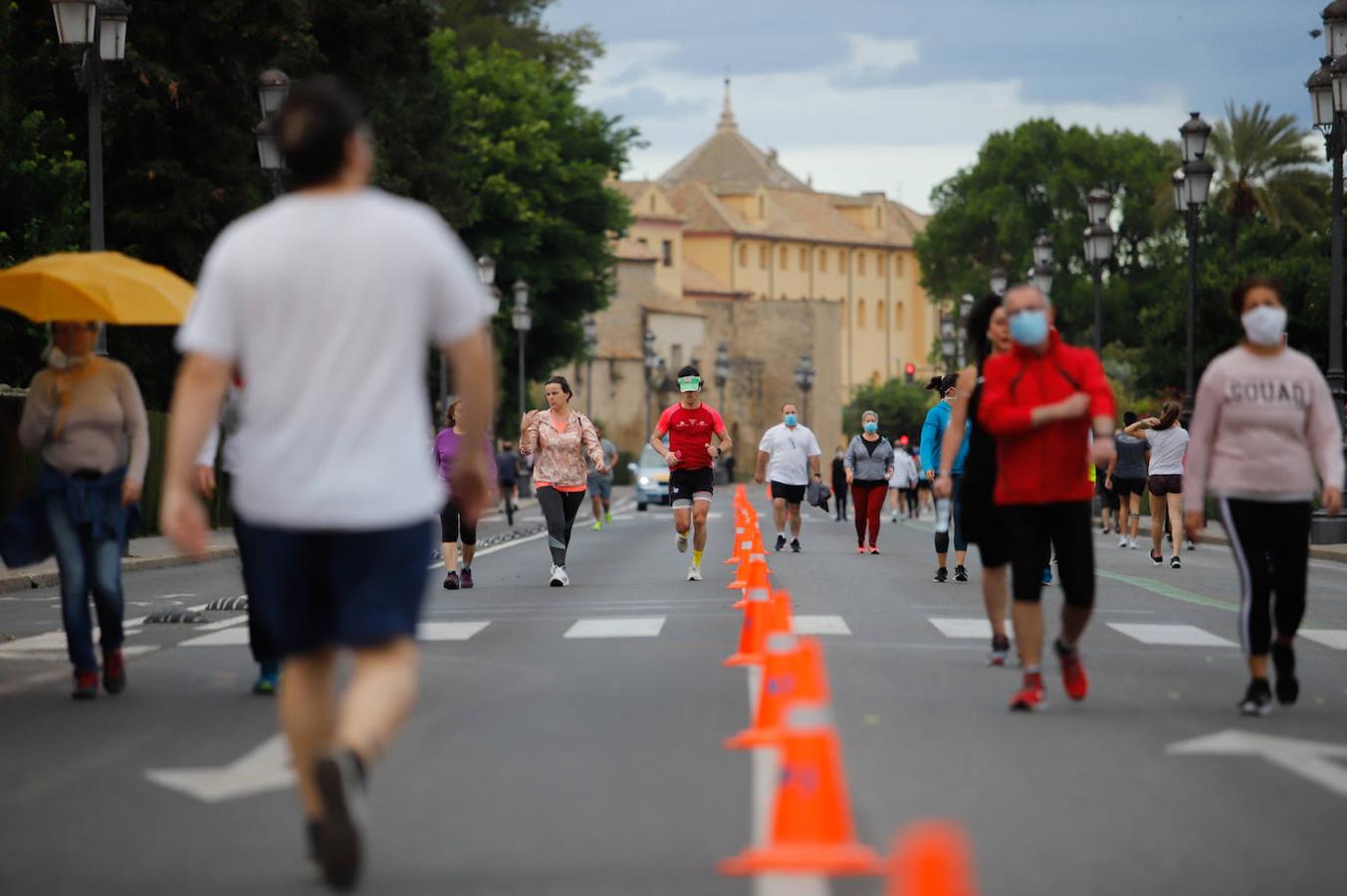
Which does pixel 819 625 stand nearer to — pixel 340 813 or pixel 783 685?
pixel 783 685

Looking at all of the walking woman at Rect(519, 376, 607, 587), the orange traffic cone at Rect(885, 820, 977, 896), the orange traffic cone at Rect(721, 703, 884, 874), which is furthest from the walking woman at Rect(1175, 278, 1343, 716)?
the walking woman at Rect(519, 376, 607, 587)

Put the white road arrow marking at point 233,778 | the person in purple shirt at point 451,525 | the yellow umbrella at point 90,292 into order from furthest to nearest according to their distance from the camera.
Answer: the person in purple shirt at point 451,525 < the yellow umbrella at point 90,292 < the white road arrow marking at point 233,778

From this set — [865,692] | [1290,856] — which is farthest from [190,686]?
[1290,856]

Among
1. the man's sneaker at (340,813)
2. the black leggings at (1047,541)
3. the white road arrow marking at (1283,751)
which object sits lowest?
the white road arrow marking at (1283,751)

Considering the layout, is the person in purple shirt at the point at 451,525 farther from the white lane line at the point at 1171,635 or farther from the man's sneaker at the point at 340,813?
the man's sneaker at the point at 340,813

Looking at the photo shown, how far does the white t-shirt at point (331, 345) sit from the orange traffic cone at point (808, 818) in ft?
3.93

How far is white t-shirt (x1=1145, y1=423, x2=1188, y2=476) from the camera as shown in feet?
83.1

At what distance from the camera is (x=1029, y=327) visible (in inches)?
393

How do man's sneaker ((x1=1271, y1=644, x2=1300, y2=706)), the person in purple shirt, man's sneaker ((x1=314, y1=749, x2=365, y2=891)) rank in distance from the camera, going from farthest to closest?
the person in purple shirt
man's sneaker ((x1=1271, y1=644, x2=1300, y2=706))
man's sneaker ((x1=314, y1=749, x2=365, y2=891))

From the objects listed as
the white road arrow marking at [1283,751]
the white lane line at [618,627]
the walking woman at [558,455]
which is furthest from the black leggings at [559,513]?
the white road arrow marking at [1283,751]

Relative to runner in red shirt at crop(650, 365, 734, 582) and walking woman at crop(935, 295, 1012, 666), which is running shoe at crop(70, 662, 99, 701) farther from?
runner in red shirt at crop(650, 365, 734, 582)

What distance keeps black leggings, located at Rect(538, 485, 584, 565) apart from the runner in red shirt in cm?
103

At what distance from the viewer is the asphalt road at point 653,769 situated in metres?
6.54

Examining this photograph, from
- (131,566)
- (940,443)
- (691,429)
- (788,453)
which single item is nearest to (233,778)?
(940,443)
